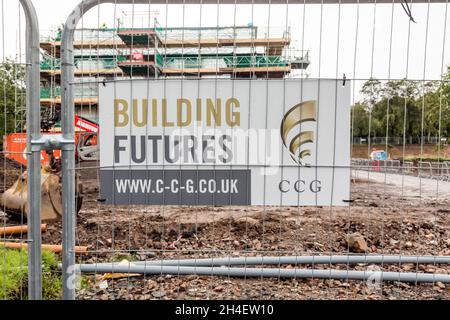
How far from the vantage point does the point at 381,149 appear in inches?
130

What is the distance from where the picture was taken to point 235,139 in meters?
2.92

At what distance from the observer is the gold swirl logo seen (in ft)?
9.52

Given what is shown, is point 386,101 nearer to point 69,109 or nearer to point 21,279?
point 69,109

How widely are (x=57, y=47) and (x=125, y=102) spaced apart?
1.17 meters

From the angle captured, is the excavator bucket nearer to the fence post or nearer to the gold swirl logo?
the fence post

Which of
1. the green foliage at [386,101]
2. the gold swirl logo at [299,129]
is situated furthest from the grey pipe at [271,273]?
the green foliage at [386,101]

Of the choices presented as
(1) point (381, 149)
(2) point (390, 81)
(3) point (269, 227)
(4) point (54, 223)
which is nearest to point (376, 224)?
(3) point (269, 227)

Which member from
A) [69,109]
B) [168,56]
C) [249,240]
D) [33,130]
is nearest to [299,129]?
[168,56]

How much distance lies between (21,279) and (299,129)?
270 centimetres

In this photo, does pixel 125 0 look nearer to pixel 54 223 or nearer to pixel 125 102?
pixel 125 102

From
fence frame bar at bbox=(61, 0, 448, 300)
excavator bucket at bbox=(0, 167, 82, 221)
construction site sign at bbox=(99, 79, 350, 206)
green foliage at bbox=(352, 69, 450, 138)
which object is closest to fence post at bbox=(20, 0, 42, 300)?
fence frame bar at bbox=(61, 0, 448, 300)

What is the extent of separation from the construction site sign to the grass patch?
1.44m

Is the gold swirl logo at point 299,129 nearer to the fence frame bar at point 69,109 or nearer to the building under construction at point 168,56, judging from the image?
the building under construction at point 168,56

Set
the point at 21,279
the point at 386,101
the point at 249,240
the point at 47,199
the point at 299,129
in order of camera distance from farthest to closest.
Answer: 1. the point at 47,199
2. the point at 249,240
3. the point at 21,279
4. the point at 386,101
5. the point at 299,129
